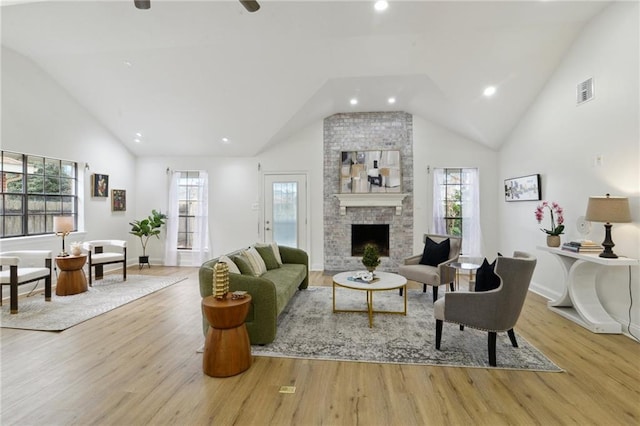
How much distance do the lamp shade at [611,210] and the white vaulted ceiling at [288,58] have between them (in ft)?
7.30

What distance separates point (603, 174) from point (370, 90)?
3.44m

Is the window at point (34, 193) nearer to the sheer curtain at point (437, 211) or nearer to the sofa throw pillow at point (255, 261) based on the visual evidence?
the sofa throw pillow at point (255, 261)

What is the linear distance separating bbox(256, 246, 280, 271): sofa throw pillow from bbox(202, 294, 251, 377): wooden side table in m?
1.87

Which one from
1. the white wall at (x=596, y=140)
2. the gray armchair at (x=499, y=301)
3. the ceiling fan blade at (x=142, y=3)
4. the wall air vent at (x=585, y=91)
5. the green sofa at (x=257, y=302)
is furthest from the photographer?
the wall air vent at (x=585, y=91)

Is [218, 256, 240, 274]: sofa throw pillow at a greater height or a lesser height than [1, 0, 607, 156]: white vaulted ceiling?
lesser

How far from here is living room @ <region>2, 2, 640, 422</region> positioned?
11.1 feet

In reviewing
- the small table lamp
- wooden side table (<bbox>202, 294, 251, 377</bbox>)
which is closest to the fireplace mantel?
the small table lamp

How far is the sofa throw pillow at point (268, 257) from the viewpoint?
4486mm

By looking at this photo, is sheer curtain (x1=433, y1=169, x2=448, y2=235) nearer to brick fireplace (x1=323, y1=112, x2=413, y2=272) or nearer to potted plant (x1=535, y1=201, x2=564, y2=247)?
brick fireplace (x1=323, y1=112, x2=413, y2=272)

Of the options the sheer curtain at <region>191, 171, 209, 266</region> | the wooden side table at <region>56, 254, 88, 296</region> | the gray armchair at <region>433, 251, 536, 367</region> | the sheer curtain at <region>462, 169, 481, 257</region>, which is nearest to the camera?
the gray armchair at <region>433, 251, 536, 367</region>

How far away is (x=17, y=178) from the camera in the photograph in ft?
15.9

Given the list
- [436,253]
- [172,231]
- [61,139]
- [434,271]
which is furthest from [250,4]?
[172,231]

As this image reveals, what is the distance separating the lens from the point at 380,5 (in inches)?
136

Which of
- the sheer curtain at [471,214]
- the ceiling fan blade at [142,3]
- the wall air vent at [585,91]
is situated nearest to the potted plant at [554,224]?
the wall air vent at [585,91]
